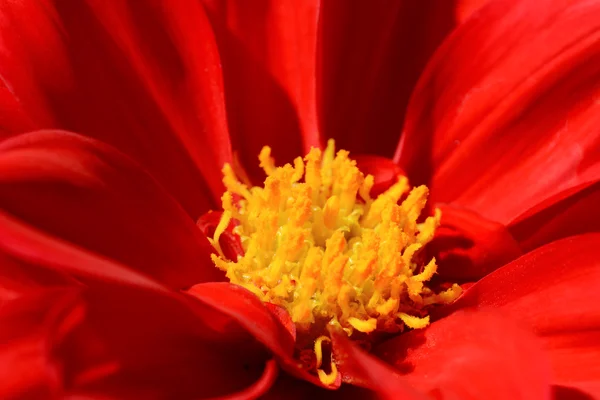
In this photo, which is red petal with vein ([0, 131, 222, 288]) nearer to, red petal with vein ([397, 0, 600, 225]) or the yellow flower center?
the yellow flower center

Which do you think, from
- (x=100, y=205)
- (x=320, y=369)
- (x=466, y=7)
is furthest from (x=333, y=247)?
(x=466, y=7)

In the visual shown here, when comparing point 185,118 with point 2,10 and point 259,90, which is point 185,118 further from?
point 2,10

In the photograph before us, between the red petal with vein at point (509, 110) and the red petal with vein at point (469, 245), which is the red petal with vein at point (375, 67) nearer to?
the red petal with vein at point (509, 110)

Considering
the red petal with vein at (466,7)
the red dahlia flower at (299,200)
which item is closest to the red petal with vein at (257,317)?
the red dahlia flower at (299,200)

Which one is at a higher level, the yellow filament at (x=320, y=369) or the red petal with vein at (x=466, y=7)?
the red petal with vein at (x=466, y=7)

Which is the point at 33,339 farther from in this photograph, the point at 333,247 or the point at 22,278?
the point at 333,247

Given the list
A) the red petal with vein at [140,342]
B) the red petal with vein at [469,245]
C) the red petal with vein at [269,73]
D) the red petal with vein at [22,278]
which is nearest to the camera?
the red petal with vein at [140,342]
